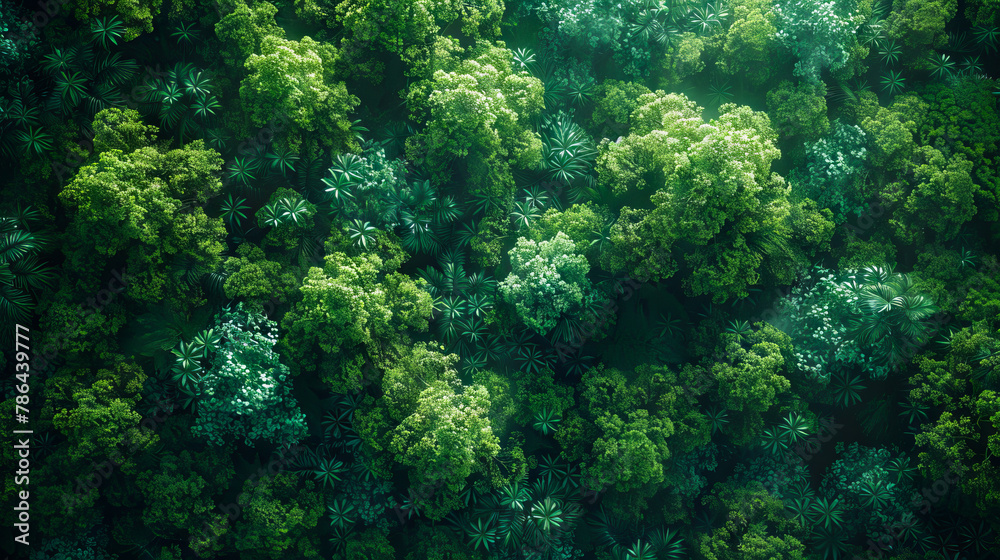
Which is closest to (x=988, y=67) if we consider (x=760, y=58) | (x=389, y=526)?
(x=760, y=58)

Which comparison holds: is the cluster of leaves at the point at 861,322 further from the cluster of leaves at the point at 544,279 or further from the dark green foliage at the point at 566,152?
the dark green foliage at the point at 566,152

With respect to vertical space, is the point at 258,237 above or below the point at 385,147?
below

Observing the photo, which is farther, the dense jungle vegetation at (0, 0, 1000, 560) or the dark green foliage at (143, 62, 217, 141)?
the dark green foliage at (143, 62, 217, 141)

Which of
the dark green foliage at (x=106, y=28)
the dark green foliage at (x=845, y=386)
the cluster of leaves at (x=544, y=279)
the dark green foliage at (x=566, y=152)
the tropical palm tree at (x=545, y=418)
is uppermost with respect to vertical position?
the dark green foliage at (x=106, y=28)

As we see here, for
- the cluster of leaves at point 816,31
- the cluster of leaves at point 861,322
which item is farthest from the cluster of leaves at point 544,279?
the cluster of leaves at point 816,31

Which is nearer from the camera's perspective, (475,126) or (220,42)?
(475,126)

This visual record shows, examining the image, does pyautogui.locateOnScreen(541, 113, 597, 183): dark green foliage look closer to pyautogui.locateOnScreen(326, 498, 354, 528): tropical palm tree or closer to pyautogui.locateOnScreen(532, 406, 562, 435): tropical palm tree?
pyautogui.locateOnScreen(532, 406, 562, 435): tropical palm tree

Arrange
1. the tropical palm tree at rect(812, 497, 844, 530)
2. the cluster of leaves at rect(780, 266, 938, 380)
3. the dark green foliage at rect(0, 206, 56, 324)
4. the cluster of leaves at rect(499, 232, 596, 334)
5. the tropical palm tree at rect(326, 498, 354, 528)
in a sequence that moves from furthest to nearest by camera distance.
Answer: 1. the tropical palm tree at rect(812, 497, 844, 530)
2. the tropical palm tree at rect(326, 498, 354, 528)
3. the cluster of leaves at rect(780, 266, 938, 380)
4. the dark green foliage at rect(0, 206, 56, 324)
5. the cluster of leaves at rect(499, 232, 596, 334)

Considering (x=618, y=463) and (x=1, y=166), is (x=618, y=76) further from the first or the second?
(x=1, y=166)

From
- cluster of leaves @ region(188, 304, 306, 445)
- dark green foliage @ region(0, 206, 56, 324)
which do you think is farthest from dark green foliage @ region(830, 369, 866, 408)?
dark green foliage @ region(0, 206, 56, 324)
